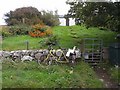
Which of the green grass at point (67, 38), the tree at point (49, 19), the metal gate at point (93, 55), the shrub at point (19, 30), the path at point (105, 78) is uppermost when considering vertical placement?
the tree at point (49, 19)

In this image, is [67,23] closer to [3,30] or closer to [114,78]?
[3,30]

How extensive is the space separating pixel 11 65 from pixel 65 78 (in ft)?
7.39

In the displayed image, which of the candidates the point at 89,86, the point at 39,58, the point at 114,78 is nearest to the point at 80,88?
the point at 89,86

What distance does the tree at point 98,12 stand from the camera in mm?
11172

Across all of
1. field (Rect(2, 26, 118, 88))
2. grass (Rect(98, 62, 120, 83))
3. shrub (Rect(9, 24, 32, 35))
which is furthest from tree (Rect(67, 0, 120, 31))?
shrub (Rect(9, 24, 32, 35))

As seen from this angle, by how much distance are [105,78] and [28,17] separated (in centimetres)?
841

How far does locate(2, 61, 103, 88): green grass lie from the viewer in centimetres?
849

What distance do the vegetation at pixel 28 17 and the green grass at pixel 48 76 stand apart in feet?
20.9

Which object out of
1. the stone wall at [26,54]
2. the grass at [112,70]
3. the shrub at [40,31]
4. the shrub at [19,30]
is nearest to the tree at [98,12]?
the stone wall at [26,54]

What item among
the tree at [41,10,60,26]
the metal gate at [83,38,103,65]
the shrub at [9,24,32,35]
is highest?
the tree at [41,10,60,26]

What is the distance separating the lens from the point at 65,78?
9.05 m

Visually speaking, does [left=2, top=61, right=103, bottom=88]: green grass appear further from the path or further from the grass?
the grass

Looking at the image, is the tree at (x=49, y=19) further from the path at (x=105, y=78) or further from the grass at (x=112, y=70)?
the path at (x=105, y=78)

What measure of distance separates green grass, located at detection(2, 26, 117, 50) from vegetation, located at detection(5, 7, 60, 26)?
2.70 feet
